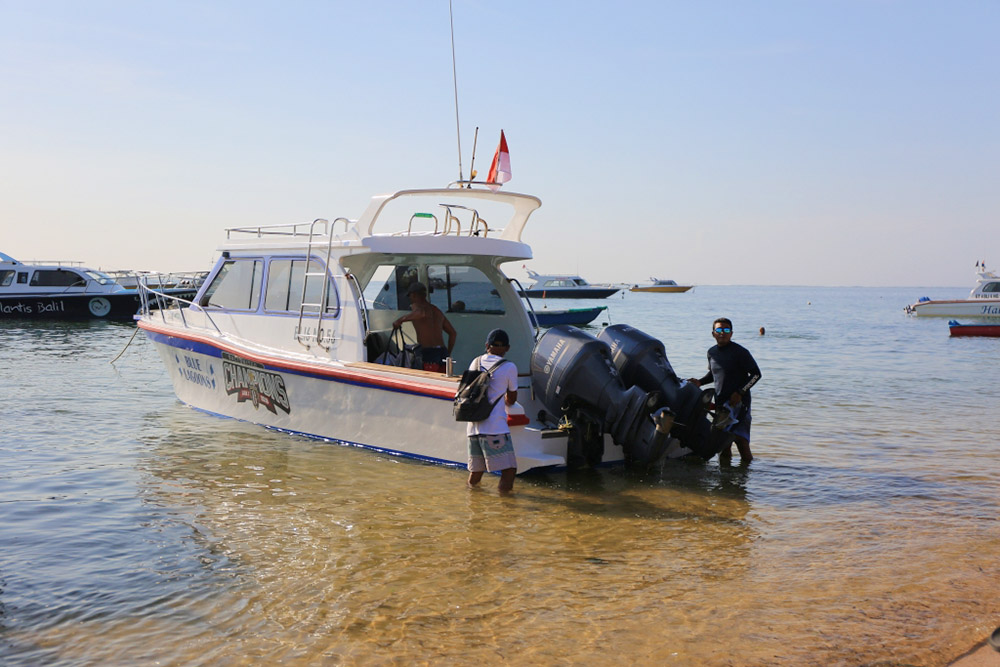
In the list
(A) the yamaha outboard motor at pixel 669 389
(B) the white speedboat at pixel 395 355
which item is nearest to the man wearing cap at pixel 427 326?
(B) the white speedboat at pixel 395 355

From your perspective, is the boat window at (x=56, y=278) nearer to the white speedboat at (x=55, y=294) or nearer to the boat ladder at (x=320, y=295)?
the white speedboat at (x=55, y=294)

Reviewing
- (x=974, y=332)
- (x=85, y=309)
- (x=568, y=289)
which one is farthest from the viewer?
(x=568, y=289)

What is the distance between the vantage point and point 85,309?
3456cm

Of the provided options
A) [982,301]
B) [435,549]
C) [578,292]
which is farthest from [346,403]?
[578,292]

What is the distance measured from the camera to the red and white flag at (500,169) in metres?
9.14

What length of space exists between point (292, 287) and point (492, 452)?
12.0 feet

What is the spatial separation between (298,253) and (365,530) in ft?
13.5

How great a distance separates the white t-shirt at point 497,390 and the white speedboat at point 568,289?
5903 centimetres

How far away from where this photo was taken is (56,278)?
34.7m

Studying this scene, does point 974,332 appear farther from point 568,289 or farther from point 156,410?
point 568,289

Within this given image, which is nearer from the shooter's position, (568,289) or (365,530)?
(365,530)

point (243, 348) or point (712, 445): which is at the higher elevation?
point (243, 348)

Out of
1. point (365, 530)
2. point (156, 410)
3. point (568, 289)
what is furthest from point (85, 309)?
point (568, 289)

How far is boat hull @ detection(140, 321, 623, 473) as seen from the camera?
305 inches
